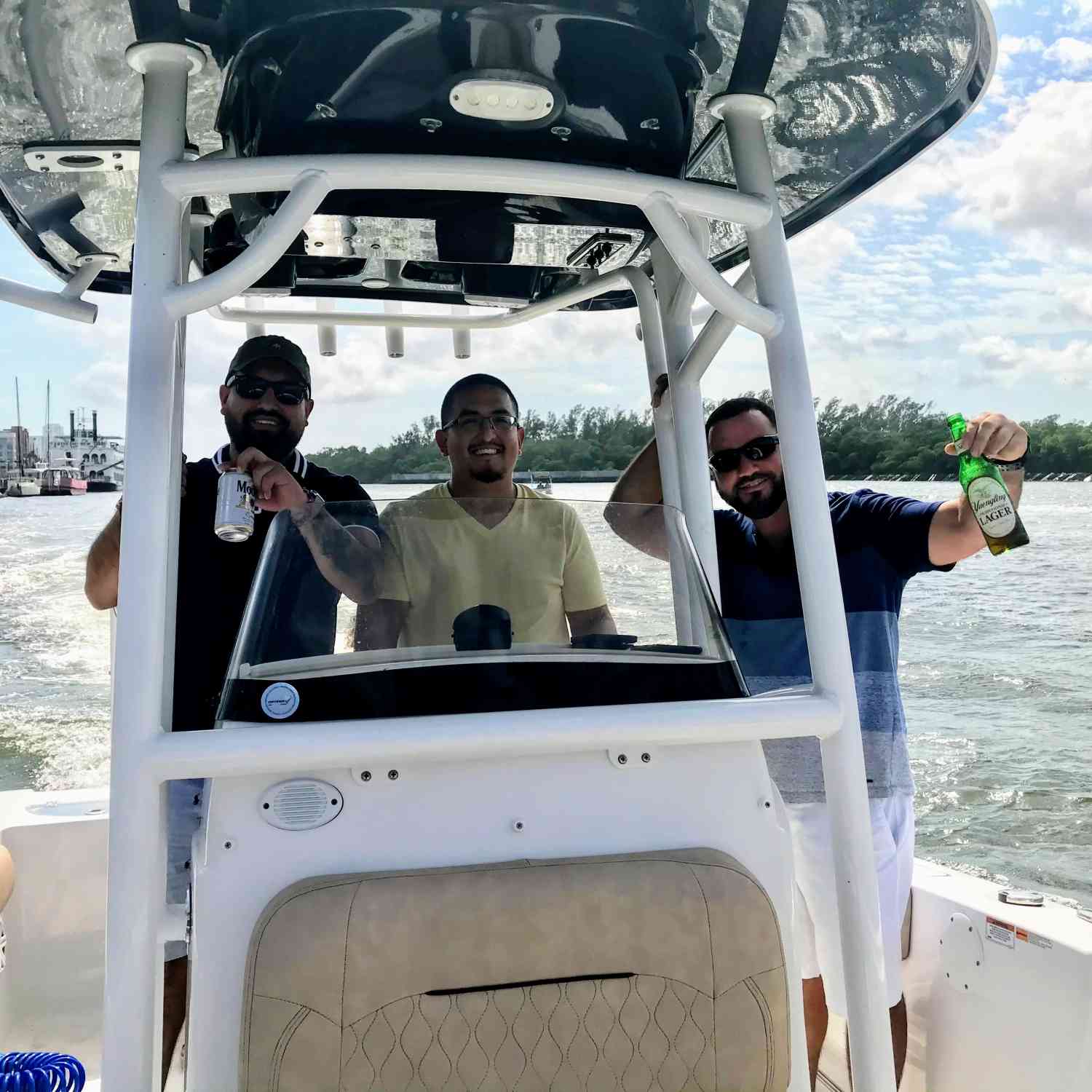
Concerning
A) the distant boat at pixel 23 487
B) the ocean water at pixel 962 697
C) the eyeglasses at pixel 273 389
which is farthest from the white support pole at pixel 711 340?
the distant boat at pixel 23 487

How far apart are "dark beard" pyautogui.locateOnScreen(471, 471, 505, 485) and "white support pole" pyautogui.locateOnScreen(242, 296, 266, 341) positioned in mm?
788

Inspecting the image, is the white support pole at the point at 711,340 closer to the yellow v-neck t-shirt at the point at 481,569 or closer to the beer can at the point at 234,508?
the yellow v-neck t-shirt at the point at 481,569

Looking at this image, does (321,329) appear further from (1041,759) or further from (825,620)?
(1041,759)

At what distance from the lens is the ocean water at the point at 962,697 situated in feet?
28.5

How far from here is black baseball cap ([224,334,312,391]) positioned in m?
2.11

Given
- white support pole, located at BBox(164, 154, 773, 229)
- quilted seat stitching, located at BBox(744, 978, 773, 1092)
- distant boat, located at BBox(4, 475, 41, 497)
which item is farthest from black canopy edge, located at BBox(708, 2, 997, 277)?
distant boat, located at BBox(4, 475, 41, 497)

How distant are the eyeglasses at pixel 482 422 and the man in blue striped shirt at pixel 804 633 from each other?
0.43 meters

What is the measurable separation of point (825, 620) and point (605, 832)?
0.41 m

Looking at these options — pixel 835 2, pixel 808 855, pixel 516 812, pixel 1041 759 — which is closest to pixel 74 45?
pixel 835 2

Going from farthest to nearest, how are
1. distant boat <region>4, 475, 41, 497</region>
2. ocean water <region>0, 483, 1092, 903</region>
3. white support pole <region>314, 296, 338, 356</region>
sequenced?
distant boat <region>4, 475, 41, 497</region>, ocean water <region>0, 483, 1092, 903</region>, white support pole <region>314, 296, 338, 356</region>

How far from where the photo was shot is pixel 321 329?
2521 mm

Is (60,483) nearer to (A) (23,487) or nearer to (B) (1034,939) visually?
(A) (23,487)

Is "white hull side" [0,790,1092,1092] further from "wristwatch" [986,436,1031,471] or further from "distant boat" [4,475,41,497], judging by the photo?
"distant boat" [4,475,41,497]

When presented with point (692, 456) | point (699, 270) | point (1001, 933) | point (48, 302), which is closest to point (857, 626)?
point (692, 456)
